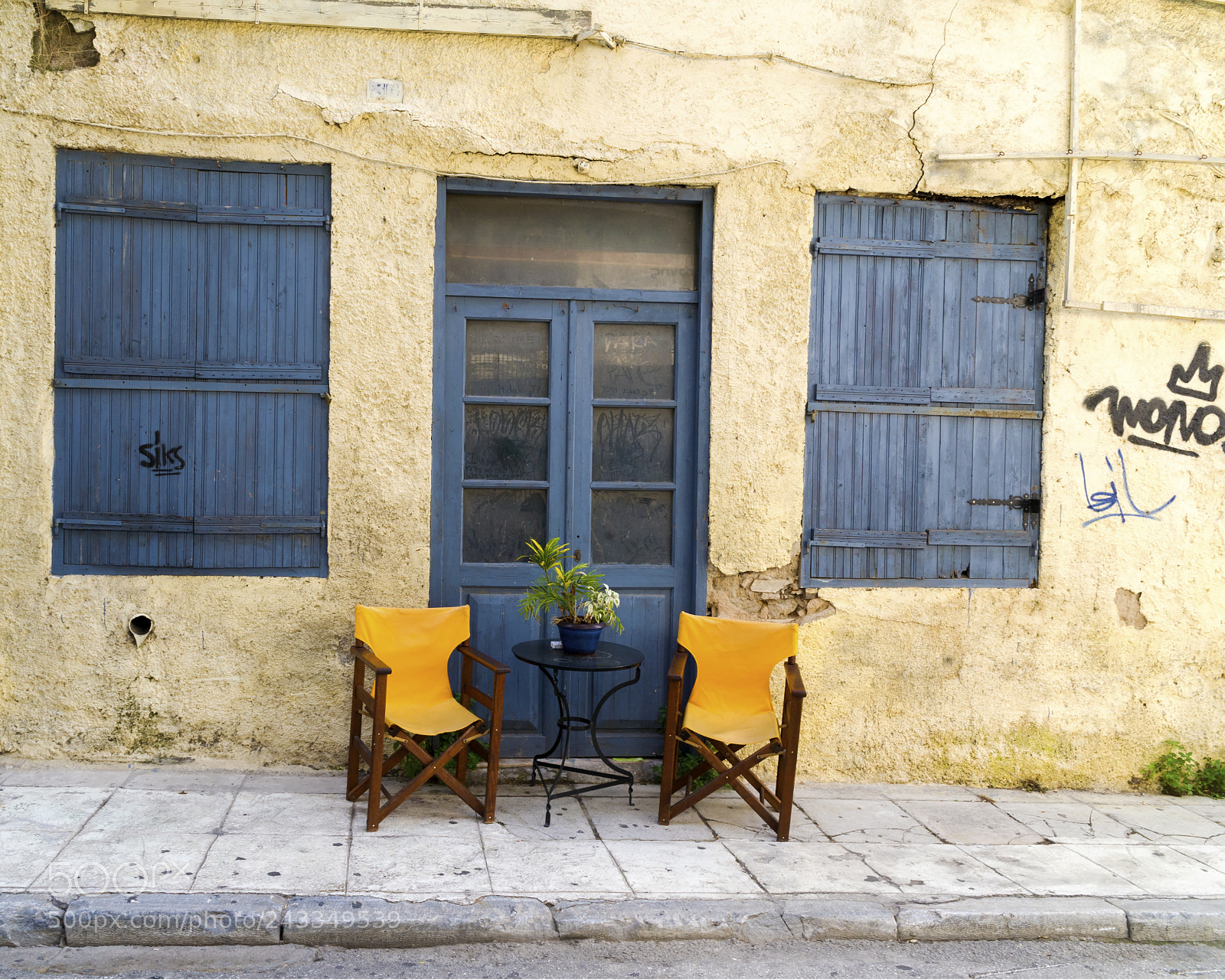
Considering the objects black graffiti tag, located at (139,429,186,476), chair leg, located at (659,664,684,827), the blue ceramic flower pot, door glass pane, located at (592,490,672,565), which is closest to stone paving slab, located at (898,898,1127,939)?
chair leg, located at (659,664,684,827)

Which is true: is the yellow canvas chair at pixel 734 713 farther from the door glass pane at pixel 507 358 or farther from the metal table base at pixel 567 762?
the door glass pane at pixel 507 358

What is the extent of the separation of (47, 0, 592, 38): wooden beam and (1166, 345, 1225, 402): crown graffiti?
3.79m

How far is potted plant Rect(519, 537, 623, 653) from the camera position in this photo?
4.57 meters

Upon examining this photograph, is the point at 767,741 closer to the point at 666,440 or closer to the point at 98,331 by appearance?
the point at 666,440

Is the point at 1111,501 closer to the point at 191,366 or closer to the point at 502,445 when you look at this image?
the point at 502,445

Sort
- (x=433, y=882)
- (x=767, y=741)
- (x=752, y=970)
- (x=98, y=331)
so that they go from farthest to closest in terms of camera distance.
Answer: (x=98, y=331) < (x=767, y=741) < (x=433, y=882) < (x=752, y=970)

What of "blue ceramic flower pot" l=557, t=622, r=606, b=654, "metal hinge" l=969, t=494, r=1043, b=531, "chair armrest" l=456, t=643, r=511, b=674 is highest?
"metal hinge" l=969, t=494, r=1043, b=531

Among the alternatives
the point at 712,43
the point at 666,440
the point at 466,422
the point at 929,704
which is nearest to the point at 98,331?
the point at 466,422

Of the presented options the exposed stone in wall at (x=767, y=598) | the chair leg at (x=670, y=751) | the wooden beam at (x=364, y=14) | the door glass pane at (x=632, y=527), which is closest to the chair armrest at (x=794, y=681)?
the chair leg at (x=670, y=751)

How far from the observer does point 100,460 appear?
4867 millimetres

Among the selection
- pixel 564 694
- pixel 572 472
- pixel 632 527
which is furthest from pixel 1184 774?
pixel 572 472

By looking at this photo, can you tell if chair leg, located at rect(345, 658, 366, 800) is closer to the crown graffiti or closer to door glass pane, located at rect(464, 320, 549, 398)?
door glass pane, located at rect(464, 320, 549, 398)

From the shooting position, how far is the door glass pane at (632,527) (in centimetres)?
524

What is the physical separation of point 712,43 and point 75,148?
130 inches
